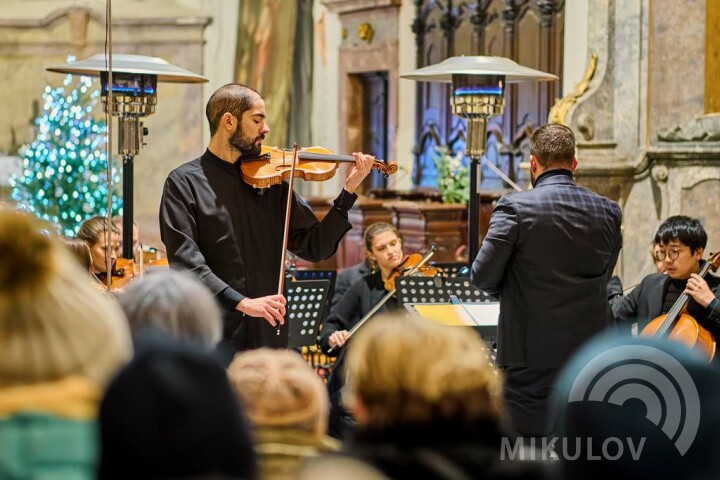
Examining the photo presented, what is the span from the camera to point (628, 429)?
7.95 ft

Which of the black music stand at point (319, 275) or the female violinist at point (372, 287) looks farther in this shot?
the black music stand at point (319, 275)

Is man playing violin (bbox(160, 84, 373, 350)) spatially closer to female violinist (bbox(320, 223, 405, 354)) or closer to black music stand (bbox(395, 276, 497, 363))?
black music stand (bbox(395, 276, 497, 363))

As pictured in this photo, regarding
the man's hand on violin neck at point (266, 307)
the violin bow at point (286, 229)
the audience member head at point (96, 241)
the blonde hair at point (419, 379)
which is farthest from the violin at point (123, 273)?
the blonde hair at point (419, 379)

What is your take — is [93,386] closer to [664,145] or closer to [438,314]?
[438,314]

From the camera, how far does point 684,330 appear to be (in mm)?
5254

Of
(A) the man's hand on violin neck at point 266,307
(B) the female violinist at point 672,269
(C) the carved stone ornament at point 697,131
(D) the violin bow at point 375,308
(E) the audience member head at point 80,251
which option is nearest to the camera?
(A) the man's hand on violin neck at point 266,307

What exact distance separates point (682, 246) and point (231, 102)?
2343mm

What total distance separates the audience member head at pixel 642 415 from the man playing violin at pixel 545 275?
68.9 inches

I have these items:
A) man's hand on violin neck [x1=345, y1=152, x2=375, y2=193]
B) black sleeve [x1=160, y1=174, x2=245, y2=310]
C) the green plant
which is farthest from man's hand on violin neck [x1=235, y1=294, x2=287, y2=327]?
the green plant

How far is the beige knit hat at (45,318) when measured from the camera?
6.85 feet

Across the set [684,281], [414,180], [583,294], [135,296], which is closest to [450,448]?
[135,296]

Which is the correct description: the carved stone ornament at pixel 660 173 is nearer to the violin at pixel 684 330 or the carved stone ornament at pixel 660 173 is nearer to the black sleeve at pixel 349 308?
the black sleeve at pixel 349 308

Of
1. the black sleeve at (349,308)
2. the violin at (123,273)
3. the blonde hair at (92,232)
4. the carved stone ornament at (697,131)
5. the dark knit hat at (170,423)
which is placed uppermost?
the carved stone ornament at (697,131)

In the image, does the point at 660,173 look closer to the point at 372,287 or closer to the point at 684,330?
the point at 372,287
